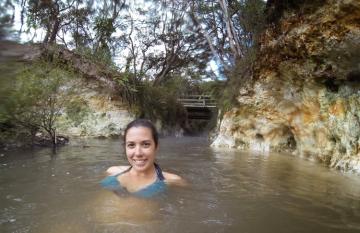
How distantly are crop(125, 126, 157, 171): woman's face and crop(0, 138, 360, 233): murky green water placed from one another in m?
0.42

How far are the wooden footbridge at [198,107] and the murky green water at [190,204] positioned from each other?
2166 centimetres

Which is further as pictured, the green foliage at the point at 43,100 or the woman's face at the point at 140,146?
the green foliage at the point at 43,100

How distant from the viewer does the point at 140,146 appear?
403 centimetres

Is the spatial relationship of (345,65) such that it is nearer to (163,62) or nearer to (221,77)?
(221,77)

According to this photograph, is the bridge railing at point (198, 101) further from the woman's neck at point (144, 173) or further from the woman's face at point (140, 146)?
the woman's face at point (140, 146)

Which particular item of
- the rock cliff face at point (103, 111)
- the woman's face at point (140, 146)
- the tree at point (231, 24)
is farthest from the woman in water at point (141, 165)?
the rock cliff face at point (103, 111)

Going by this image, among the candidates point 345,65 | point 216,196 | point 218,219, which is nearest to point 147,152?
point 218,219

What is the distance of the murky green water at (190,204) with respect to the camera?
351 cm

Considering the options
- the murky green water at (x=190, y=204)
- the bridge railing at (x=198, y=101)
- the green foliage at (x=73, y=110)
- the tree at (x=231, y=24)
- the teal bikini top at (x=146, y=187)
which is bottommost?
the murky green water at (x=190, y=204)

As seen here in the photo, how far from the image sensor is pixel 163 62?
30.0m

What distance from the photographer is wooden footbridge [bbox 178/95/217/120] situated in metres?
29.0

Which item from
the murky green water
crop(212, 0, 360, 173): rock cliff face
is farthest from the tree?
the murky green water

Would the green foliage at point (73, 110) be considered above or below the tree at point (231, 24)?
below

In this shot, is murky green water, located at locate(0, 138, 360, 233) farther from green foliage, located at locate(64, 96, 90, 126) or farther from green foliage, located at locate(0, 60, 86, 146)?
green foliage, located at locate(64, 96, 90, 126)
